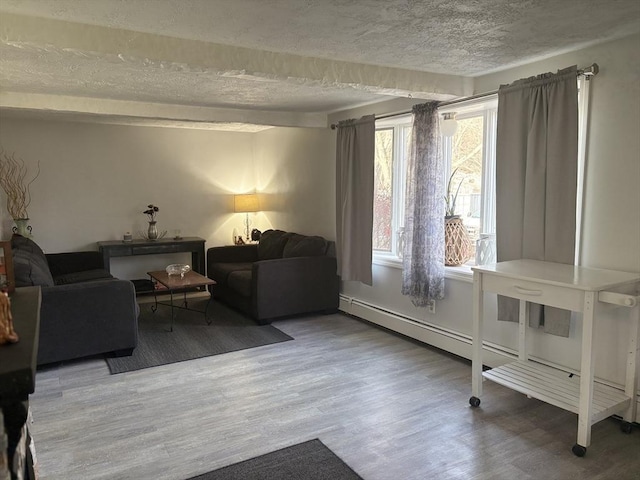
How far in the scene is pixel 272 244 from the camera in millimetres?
5844

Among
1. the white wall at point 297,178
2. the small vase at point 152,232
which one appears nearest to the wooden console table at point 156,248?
the small vase at point 152,232

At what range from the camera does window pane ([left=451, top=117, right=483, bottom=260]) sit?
389 centimetres

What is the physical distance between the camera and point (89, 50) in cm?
245

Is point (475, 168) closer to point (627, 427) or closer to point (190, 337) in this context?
point (627, 427)

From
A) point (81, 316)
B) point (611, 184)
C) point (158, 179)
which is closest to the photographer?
point (611, 184)

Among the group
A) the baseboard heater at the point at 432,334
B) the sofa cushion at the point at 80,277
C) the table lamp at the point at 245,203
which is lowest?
the baseboard heater at the point at 432,334

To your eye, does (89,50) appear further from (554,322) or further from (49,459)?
(554,322)

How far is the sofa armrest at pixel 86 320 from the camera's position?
355 cm

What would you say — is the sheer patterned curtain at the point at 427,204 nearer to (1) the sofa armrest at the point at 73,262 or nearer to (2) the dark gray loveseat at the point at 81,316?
(2) the dark gray loveseat at the point at 81,316

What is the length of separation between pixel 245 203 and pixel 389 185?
2503 millimetres

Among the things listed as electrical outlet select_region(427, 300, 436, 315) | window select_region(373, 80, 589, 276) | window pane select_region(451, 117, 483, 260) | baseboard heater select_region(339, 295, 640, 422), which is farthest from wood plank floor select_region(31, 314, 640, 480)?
window pane select_region(451, 117, 483, 260)

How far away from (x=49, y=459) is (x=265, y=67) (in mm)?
2467

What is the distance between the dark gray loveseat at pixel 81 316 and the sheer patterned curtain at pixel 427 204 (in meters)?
2.40

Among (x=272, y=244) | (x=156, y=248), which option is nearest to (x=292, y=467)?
(x=272, y=244)
